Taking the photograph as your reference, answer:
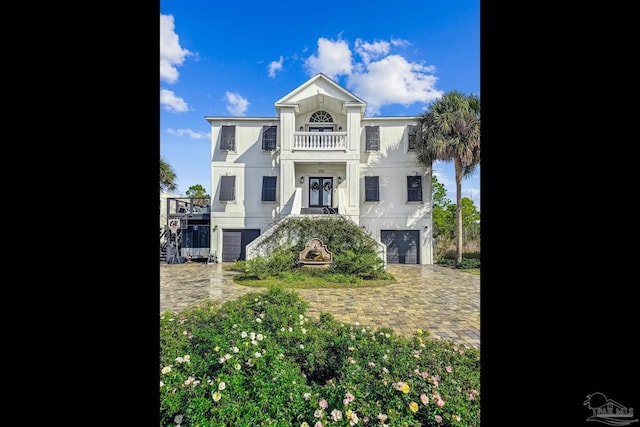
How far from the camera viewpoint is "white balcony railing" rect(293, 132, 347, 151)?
544 inches

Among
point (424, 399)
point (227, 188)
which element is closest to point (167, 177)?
point (227, 188)

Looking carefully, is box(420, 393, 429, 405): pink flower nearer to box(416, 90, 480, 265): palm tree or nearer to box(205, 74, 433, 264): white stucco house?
box(205, 74, 433, 264): white stucco house

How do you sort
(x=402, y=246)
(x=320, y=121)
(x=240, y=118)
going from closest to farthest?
(x=402, y=246)
(x=240, y=118)
(x=320, y=121)

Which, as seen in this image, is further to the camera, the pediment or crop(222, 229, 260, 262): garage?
crop(222, 229, 260, 262): garage

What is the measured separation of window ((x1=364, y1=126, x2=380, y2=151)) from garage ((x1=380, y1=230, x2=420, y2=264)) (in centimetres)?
463

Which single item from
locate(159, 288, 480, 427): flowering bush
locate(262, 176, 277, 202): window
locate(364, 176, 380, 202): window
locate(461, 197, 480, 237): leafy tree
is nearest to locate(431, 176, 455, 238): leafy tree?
locate(461, 197, 480, 237): leafy tree

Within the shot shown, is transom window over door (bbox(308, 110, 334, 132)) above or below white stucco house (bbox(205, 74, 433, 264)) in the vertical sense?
above

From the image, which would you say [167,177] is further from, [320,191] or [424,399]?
[424,399]

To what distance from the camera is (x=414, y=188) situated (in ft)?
47.5

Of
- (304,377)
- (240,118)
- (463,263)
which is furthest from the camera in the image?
(240,118)

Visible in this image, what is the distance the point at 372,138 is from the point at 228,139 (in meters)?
7.95
